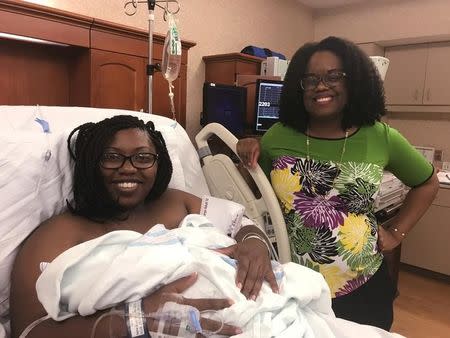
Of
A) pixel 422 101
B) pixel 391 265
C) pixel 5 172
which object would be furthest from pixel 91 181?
pixel 422 101

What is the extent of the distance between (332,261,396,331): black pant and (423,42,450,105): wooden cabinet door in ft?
9.69

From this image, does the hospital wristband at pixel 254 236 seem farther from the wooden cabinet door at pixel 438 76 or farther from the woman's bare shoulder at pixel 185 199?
the wooden cabinet door at pixel 438 76

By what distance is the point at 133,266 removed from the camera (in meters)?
0.80

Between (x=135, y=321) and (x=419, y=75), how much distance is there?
12.7ft

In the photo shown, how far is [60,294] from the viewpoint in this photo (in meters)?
0.77

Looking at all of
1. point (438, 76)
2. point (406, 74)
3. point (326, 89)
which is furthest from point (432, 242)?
point (326, 89)

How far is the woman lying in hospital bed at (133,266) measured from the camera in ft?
2.57

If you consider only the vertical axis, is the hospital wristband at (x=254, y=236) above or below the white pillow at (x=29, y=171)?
below

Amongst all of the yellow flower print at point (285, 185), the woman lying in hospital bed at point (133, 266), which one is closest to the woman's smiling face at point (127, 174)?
the woman lying in hospital bed at point (133, 266)

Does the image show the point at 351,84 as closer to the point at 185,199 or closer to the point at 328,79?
the point at 328,79

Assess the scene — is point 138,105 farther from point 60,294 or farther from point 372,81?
point 60,294

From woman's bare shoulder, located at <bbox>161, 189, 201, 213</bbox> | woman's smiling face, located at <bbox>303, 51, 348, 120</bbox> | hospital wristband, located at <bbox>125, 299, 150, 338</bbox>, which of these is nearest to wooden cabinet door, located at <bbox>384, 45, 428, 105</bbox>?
woman's smiling face, located at <bbox>303, 51, 348, 120</bbox>

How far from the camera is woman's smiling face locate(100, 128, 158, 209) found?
3.48ft

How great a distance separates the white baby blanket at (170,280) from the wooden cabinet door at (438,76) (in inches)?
131
